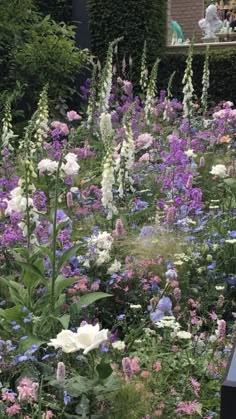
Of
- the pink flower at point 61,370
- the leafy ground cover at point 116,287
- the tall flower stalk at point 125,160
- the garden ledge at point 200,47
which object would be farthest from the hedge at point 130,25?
the pink flower at point 61,370

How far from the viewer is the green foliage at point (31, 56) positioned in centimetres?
774

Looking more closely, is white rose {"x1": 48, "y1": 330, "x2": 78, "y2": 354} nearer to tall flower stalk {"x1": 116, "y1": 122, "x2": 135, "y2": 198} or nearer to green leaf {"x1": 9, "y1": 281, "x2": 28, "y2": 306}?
green leaf {"x1": 9, "y1": 281, "x2": 28, "y2": 306}

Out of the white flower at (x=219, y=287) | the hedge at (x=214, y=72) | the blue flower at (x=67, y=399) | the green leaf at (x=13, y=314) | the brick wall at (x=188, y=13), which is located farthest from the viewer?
the brick wall at (x=188, y=13)

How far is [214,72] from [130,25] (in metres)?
1.39

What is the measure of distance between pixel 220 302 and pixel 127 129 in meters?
1.47

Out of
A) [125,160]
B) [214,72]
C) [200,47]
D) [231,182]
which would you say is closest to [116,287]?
[125,160]

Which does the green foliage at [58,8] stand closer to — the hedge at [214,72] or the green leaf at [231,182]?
the hedge at [214,72]

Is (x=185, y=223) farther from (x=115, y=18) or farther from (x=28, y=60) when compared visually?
(x=115, y=18)

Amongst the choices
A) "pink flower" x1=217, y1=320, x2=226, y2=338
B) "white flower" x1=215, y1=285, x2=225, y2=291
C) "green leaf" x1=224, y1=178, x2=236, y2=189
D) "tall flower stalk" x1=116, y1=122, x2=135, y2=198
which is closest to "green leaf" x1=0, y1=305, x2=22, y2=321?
"pink flower" x1=217, y1=320, x2=226, y2=338

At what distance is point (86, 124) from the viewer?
6656 mm

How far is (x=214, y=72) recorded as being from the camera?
30.8 ft

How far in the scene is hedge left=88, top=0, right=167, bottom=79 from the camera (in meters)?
9.64

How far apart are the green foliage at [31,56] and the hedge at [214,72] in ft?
6.10

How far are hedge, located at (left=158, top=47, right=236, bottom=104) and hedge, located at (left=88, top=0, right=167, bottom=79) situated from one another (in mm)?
285
